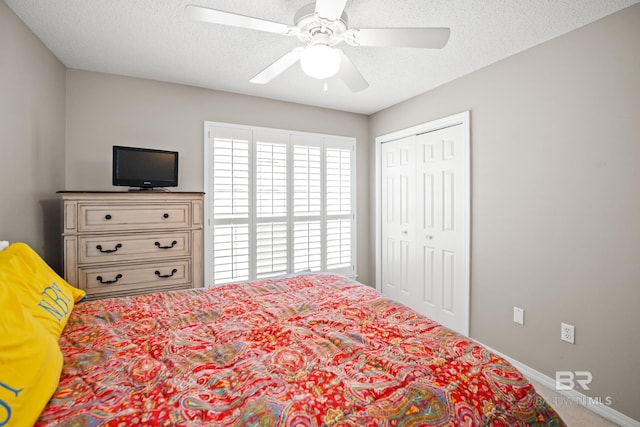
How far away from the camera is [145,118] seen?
2908 millimetres

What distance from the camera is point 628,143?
72.9 inches

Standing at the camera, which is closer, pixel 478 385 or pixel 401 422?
pixel 401 422

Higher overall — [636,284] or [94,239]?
[94,239]

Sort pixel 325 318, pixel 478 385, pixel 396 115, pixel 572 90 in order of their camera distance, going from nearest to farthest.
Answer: pixel 478 385
pixel 325 318
pixel 572 90
pixel 396 115

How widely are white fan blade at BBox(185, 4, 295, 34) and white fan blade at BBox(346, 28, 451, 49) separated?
0.37 meters

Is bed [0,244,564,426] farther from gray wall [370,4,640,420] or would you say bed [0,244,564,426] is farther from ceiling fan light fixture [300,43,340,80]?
gray wall [370,4,640,420]

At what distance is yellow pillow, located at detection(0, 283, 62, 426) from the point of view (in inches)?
28.6

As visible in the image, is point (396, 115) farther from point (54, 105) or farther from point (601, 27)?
point (54, 105)

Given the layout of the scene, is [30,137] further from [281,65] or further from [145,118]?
[281,65]

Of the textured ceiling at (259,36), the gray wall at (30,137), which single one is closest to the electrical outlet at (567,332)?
the textured ceiling at (259,36)

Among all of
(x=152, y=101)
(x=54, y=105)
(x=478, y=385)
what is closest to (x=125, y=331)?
(x=478, y=385)

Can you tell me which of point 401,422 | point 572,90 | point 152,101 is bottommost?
point 401,422

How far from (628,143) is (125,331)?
116 inches

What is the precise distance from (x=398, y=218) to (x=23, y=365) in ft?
11.2
